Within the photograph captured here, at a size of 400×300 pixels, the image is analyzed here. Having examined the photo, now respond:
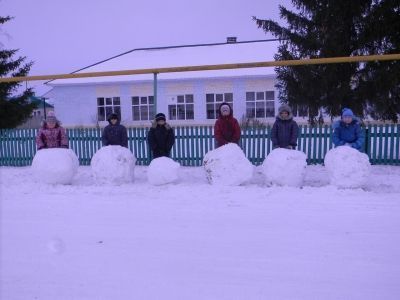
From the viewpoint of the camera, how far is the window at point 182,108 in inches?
942

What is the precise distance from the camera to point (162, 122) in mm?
8008

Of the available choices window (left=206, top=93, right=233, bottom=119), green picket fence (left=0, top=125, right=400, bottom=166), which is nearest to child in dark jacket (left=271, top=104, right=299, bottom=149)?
green picket fence (left=0, top=125, right=400, bottom=166)

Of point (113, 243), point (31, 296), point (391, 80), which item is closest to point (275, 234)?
point (113, 243)

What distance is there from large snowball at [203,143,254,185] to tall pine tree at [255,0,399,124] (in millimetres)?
6155

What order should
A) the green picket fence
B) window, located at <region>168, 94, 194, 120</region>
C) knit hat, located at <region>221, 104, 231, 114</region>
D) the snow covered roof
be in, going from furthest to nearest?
window, located at <region>168, 94, 194, 120</region> → the snow covered roof → the green picket fence → knit hat, located at <region>221, 104, 231, 114</region>

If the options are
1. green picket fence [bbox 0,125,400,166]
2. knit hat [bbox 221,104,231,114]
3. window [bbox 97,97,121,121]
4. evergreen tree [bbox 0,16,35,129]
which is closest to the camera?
knit hat [bbox 221,104,231,114]

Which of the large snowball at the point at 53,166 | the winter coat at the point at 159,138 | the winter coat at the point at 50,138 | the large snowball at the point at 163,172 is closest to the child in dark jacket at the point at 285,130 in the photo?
the large snowball at the point at 163,172

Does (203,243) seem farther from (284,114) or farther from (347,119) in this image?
(347,119)

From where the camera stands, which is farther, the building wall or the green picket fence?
the building wall

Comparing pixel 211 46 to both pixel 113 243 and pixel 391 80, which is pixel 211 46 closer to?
pixel 391 80

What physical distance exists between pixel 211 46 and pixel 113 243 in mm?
25942

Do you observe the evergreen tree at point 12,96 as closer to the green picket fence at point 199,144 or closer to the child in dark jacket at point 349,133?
the green picket fence at point 199,144

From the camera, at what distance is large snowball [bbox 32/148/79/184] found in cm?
799

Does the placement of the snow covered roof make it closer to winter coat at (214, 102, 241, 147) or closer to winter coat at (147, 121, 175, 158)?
winter coat at (147, 121, 175, 158)
